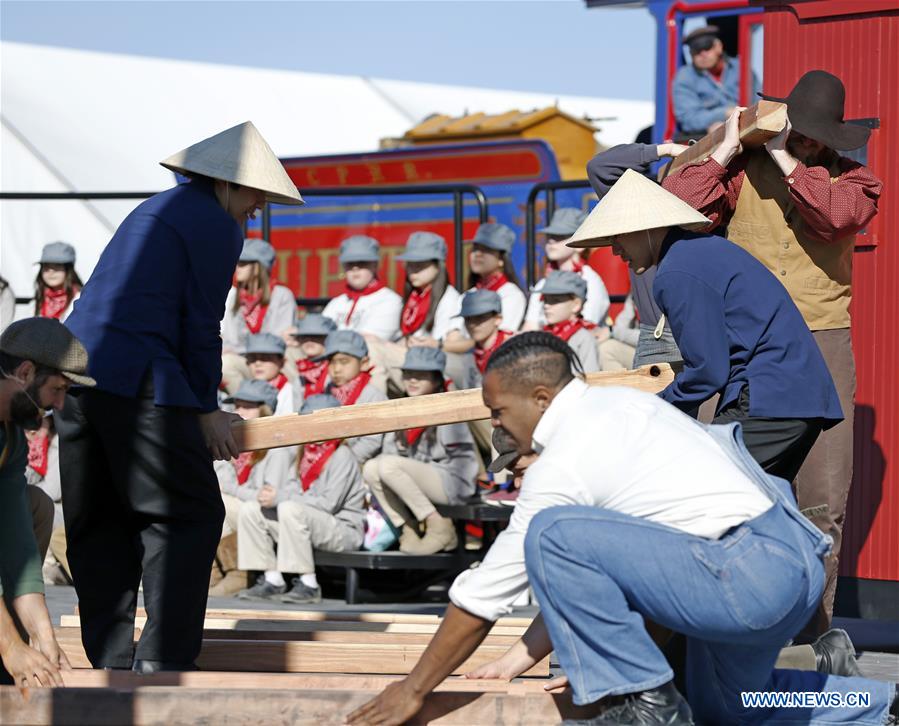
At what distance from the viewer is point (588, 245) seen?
16.8 feet

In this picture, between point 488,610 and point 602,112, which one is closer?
point 488,610

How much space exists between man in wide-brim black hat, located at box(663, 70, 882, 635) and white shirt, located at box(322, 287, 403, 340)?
4134 millimetres

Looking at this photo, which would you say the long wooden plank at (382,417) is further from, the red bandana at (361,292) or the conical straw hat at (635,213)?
the red bandana at (361,292)

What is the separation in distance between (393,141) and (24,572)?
437 inches

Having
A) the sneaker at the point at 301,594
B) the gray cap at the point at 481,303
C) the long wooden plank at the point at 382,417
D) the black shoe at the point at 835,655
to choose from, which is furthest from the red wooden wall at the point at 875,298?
the sneaker at the point at 301,594

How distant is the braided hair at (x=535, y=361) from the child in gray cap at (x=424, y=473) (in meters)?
4.49

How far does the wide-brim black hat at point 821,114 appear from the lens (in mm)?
5512

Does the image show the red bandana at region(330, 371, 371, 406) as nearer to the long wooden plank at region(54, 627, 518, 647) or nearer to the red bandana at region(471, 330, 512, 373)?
the red bandana at region(471, 330, 512, 373)

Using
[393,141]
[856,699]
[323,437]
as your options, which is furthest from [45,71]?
[856,699]

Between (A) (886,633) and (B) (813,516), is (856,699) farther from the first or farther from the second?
(A) (886,633)

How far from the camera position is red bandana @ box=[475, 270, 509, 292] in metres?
9.49

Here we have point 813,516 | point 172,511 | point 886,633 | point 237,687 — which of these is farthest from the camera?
point 886,633

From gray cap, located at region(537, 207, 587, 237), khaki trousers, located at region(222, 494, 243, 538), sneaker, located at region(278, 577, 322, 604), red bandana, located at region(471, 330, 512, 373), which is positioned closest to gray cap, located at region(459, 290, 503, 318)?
red bandana, located at region(471, 330, 512, 373)

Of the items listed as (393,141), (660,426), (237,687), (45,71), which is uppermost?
(45,71)
